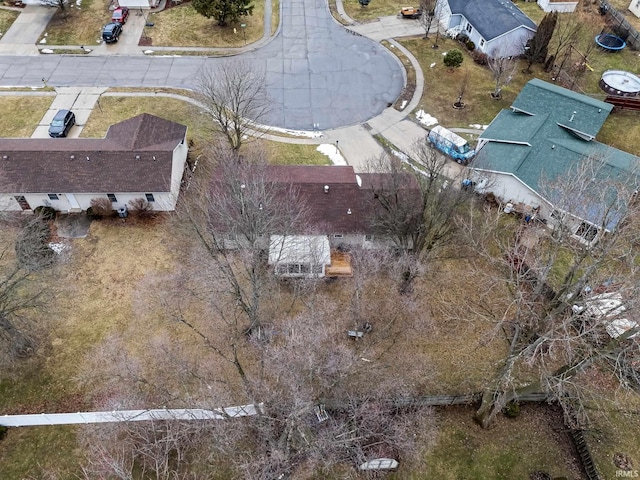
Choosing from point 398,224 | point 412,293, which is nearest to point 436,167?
point 398,224

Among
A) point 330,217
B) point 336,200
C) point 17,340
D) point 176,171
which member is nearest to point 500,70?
point 336,200

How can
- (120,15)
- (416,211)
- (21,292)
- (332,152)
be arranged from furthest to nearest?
(120,15), (332,152), (21,292), (416,211)

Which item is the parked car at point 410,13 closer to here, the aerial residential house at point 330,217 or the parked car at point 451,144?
the parked car at point 451,144

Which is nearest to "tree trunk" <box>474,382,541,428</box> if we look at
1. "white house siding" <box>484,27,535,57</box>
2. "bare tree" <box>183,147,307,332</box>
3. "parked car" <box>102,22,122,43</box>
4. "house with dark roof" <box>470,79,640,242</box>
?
"house with dark roof" <box>470,79,640,242</box>

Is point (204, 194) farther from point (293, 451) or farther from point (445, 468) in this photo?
point (445, 468)

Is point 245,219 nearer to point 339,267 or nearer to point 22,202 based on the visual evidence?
point 339,267

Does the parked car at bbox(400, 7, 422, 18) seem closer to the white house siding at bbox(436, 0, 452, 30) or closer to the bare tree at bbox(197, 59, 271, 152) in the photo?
the white house siding at bbox(436, 0, 452, 30)
